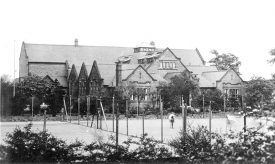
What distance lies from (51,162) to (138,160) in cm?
208

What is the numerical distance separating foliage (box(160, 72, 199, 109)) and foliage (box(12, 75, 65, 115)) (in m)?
14.3

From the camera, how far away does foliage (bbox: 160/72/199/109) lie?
180 ft

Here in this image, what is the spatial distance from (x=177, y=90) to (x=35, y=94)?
18.8m

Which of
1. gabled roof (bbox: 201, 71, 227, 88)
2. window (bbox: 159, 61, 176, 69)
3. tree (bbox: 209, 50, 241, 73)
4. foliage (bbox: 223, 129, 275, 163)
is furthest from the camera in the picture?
tree (bbox: 209, 50, 241, 73)

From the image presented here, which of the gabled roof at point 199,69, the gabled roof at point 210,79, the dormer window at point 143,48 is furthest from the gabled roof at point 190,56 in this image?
the gabled roof at point 210,79

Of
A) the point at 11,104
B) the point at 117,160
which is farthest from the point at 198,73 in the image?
the point at 117,160

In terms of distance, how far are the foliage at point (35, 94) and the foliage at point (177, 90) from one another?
1428 centimetres

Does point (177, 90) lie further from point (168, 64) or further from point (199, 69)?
point (199, 69)

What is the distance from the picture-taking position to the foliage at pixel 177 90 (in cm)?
5481

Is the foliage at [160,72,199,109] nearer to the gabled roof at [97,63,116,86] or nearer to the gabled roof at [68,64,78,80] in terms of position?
the gabled roof at [97,63,116,86]

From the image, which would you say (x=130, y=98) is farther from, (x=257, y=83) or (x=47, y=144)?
(x=47, y=144)

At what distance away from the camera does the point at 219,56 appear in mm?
94312

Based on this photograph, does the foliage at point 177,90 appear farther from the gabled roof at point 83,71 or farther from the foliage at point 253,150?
the foliage at point 253,150

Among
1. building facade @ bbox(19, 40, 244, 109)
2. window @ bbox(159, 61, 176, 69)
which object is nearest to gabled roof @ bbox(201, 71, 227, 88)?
building facade @ bbox(19, 40, 244, 109)
